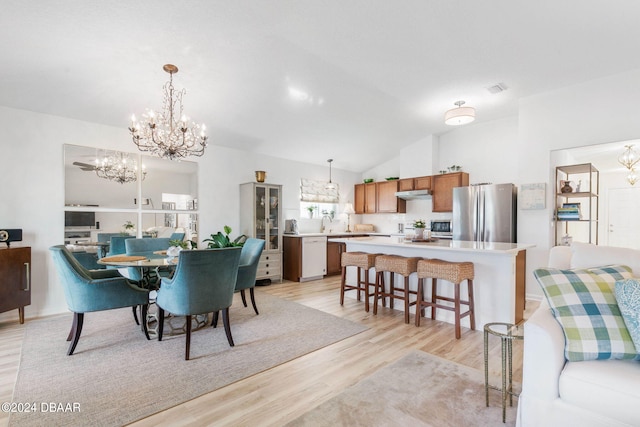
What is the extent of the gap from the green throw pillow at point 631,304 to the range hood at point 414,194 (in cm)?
457

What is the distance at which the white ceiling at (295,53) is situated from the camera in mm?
2486

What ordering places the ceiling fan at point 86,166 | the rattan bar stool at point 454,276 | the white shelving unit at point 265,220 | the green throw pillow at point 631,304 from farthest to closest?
the white shelving unit at point 265,220 < the ceiling fan at point 86,166 < the rattan bar stool at point 454,276 < the green throw pillow at point 631,304

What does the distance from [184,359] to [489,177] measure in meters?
5.53

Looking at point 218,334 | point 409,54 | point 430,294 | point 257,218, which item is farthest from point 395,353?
point 257,218

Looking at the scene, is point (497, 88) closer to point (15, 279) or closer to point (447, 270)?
point (447, 270)

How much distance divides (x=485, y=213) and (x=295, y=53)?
3787mm

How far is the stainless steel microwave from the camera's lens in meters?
5.72

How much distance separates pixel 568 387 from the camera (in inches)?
53.3

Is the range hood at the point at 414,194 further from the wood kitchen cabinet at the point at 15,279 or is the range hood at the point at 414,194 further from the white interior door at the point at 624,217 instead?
the wood kitchen cabinet at the point at 15,279

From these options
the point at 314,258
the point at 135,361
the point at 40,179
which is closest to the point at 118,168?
the point at 40,179

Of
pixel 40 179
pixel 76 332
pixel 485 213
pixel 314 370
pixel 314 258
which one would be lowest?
pixel 314 370

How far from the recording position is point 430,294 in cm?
361

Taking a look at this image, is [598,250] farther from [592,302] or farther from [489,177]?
[489,177]

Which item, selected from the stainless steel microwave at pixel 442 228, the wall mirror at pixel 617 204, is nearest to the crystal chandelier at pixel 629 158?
the wall mirror at pixel 617 204
